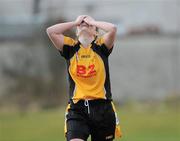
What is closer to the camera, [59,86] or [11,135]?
[11,135]

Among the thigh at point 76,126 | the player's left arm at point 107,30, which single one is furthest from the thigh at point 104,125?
the player's left arm at point 107,30

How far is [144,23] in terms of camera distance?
28219 mm

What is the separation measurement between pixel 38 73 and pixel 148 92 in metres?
3.51

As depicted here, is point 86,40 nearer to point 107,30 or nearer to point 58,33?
point 107,30

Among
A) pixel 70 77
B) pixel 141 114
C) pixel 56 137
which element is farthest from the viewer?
pixel 141 114

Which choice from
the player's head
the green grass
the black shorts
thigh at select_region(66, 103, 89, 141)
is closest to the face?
the player's head

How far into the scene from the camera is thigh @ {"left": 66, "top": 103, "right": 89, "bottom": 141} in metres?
9.45

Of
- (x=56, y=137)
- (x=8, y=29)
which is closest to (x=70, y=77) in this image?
(x=56, y=137)

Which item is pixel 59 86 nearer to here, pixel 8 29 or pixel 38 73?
pixel 38 73

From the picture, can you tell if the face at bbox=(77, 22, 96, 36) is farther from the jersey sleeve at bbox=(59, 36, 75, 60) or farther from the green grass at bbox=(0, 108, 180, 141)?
the green grass at bbox=(0, 108, 180, 141)

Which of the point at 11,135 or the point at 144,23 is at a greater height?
the point at 144,23

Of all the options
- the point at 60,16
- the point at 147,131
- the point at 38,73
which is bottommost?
the point at 147,131

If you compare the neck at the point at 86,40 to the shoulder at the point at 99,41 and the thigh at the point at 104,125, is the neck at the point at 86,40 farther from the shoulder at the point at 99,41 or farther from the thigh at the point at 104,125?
the thigh at the point at 104,125

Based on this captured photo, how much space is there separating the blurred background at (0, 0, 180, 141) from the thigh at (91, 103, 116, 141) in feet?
40.2
